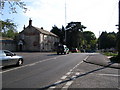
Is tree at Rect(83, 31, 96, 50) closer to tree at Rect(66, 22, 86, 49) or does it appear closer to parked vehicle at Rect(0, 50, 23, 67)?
tree at Rect(66, 22, 86, 49)

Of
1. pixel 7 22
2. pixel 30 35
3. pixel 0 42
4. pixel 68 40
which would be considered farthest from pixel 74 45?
pixel 7 22

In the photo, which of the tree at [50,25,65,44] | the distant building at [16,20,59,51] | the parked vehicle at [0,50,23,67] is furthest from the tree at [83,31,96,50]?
the parked vehicle at [0,50,23,67]

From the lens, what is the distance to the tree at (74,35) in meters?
78.2

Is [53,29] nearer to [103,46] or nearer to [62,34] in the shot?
[62,34]

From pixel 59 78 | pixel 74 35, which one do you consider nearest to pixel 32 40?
pixel 74 35

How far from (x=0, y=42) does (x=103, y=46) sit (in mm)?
61978

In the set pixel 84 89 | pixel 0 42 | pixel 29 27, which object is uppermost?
pixel 29 27

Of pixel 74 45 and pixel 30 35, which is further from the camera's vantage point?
pixel 74 45

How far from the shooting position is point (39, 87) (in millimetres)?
6715

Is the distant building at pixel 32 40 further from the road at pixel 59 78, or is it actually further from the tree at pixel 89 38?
the tree at pixel 89 38

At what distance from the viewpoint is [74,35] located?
3108 inches

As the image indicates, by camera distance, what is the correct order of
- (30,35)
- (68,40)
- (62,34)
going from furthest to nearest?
(62,34)
(68,40)
(30,35)

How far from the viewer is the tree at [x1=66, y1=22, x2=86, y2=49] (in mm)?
78250

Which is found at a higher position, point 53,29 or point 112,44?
point 53,29
